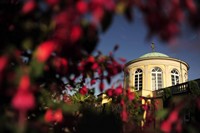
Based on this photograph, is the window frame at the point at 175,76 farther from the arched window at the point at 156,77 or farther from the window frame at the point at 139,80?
the window frame at the point at 139,80

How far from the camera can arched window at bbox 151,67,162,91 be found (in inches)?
1321

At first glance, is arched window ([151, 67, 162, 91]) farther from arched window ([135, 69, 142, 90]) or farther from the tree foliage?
the tree foliage

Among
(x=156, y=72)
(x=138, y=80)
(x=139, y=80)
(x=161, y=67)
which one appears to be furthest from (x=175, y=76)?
(x=138, y=80)

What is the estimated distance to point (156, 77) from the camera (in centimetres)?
3412

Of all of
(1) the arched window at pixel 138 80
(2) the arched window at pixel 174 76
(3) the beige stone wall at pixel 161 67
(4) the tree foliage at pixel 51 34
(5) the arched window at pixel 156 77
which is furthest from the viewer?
(1) the arched window at pixel 138 80

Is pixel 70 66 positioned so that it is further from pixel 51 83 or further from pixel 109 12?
pixel 109 12

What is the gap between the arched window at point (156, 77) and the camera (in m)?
33.6

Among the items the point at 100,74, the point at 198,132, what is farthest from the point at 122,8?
the point at 100,74

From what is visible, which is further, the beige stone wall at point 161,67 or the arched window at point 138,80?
the arched window at point 138,80

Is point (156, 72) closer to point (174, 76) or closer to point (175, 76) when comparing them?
point (174, 76)

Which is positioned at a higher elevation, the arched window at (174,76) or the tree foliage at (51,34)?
the arched window at (174,76)

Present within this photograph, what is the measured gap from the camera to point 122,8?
127cm

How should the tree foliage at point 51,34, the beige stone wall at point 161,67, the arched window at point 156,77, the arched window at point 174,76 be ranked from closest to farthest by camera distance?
the tree foliage at point 51,34 → the arched window at point 156,77 → the beige stone wall at point 161,67 → the arched window at point 174,76

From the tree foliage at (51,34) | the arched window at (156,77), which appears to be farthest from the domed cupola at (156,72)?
the tree foliage at (51,34)
